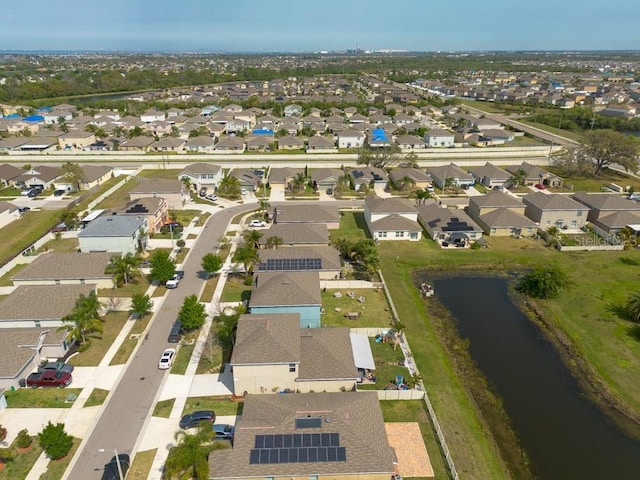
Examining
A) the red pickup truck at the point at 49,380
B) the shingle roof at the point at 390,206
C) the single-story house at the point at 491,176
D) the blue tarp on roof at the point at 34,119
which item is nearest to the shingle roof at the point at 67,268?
the red pickup truck at the point at 49,380

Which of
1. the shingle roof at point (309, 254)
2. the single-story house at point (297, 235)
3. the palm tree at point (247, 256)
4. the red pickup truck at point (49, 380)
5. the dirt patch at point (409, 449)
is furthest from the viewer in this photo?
the single-story house at point (297, 235)

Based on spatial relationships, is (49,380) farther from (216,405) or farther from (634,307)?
(634,307)

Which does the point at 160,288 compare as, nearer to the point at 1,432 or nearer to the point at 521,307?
the point at 1,432

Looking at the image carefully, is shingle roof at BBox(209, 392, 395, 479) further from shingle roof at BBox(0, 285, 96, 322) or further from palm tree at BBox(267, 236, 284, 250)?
palm tree at BBox(267, 236, 284, 250)

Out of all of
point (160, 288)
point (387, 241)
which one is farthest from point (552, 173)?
point (160, 288)

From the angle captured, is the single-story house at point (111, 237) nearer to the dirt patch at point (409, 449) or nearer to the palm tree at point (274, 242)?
the palm tree at point (274, 242)

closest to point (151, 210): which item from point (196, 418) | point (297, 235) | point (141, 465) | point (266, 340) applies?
point (297, 235)
